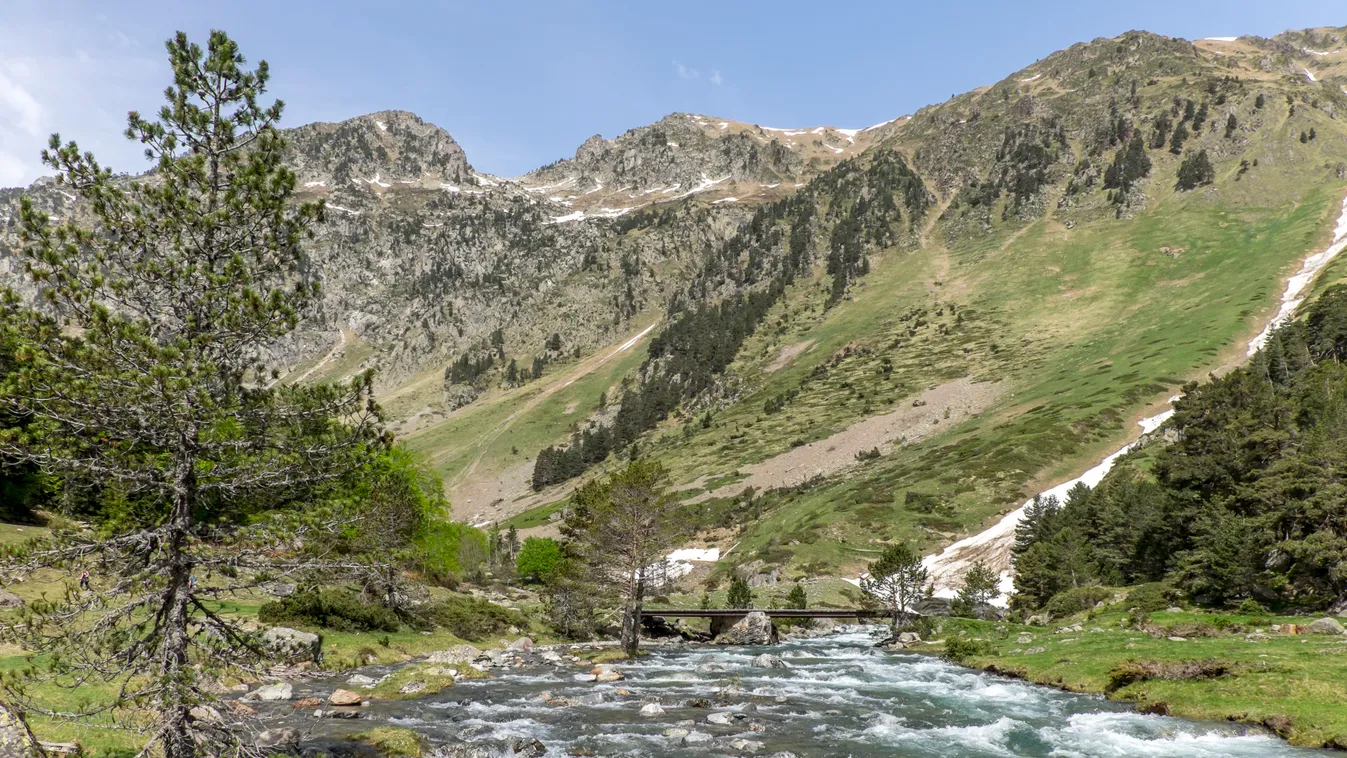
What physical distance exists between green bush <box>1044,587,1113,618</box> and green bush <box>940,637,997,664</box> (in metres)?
15.5

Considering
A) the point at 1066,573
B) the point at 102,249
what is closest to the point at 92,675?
the point at 102,249

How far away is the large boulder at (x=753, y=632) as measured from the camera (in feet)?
197

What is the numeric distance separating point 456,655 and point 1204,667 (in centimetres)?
3706

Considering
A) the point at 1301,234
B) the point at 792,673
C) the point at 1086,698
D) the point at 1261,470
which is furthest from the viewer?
the point at 1301,234

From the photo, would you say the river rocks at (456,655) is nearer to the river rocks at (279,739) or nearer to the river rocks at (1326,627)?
the river rocks at (279,739)

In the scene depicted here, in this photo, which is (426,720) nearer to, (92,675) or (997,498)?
(92,675)

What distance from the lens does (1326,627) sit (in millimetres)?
32031

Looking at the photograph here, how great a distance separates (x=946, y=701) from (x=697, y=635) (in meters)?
38.7

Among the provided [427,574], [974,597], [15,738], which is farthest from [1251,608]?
[427,574]

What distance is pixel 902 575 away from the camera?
5606cm

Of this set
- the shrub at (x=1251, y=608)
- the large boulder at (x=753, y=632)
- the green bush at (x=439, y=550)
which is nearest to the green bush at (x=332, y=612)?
the green bush at (x=439, y=550)

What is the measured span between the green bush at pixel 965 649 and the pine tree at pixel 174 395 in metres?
42.5

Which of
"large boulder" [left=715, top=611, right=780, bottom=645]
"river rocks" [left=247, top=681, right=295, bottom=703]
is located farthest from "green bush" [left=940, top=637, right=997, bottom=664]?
"river rocks" [left=247, top=681, right=295, bottom=703]

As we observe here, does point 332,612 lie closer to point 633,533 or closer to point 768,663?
point 633,533
